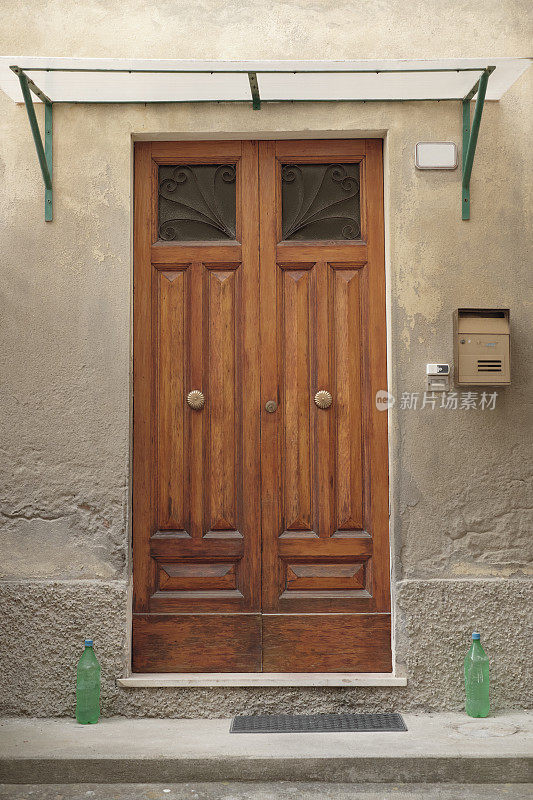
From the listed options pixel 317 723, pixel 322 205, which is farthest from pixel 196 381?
pixel 317 723

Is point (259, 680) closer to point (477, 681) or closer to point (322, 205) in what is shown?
point (477, 681)

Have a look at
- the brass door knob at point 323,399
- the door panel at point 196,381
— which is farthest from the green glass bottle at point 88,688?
the brass door knob at point 323,399

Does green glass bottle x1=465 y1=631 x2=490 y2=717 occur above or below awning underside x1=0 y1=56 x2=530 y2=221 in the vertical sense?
below

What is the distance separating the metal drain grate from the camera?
13.3ft

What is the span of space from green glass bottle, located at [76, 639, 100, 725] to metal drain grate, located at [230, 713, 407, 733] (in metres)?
0.75

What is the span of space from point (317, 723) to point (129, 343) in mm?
2303

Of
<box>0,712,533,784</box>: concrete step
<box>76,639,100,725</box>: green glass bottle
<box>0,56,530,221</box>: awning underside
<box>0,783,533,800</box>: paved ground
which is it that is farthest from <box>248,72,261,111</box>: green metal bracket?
<box>0,783,533,800</box>: paved ground

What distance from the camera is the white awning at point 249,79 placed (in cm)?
397

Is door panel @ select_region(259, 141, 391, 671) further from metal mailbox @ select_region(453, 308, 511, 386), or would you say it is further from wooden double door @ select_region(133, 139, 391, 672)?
metal mailbox @ select_region(453, 308, 511, 386)

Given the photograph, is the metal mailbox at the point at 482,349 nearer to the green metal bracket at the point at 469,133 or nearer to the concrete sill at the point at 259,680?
the green metal bracket at the point at 469,133

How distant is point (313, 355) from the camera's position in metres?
4.55

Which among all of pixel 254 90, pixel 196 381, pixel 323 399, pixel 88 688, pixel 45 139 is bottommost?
pixel 88 688

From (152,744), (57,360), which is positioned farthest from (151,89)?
(152,744)

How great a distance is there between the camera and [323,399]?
4496 millimetres
